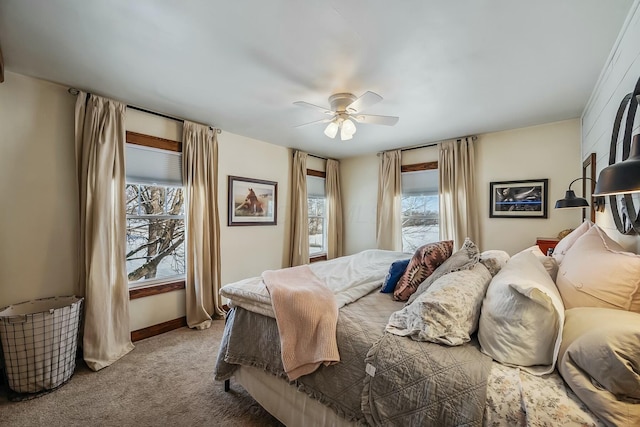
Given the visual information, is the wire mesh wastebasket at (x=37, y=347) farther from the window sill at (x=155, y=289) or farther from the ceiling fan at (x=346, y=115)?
the ceiling fan at (x=346, y=115)

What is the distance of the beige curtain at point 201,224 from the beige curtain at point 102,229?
2.20 feet

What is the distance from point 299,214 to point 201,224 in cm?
173

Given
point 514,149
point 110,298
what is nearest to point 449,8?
point 514,149

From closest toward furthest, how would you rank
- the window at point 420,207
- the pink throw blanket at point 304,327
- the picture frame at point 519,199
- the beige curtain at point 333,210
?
the pink throw blanket at point 304,327
the picture frame at point 519,199
the window at point 420,207
the beige curtain at point 333,210

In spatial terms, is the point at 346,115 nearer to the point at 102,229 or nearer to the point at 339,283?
the point at 339,283

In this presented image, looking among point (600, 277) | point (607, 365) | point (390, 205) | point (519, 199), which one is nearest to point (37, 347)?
point (607, 365)

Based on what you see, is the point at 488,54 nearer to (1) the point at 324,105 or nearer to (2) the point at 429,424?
(1) the point at 324,105

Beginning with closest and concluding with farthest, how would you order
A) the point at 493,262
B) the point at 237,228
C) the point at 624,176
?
the point at 624,176 → the point at 493,262 → the point at 237,228

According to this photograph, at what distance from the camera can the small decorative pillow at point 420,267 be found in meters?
1.93

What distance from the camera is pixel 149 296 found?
3.03m

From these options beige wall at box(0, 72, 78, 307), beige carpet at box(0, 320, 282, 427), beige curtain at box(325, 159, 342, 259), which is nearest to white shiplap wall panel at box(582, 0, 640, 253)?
beige carpet at box(0, 320, 282, 427)

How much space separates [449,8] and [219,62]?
162 cm

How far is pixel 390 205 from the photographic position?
466 cm

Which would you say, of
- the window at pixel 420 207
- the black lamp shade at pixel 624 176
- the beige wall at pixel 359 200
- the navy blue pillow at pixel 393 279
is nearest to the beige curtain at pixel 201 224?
the navy blue pillow at pixel 393 279
